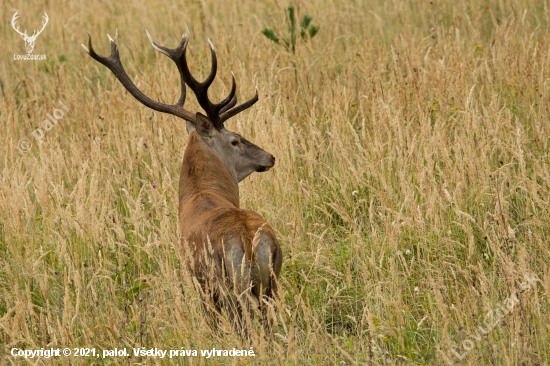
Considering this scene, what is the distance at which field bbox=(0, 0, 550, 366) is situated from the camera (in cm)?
331

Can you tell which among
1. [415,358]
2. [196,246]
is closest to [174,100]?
[196,246]

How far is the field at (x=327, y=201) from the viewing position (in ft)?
10.9

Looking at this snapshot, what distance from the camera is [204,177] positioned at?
4594mm

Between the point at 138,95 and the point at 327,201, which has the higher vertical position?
the point at 138,95

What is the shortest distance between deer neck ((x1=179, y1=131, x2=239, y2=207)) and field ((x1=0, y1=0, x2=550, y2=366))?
221mm

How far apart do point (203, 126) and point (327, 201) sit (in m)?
1.20

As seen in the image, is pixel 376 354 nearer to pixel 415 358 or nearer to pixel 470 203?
pixel 415 358
